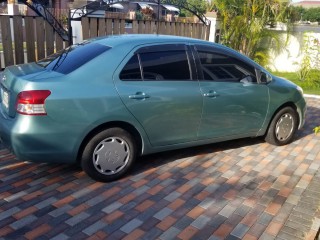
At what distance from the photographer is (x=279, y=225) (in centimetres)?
337

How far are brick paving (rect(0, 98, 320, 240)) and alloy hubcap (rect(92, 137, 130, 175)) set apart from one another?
171 mm

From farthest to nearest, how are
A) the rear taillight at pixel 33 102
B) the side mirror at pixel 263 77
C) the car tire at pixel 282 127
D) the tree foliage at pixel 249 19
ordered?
the tree foliage at pixel 249 19
the car tire at pixel 282 127
the side mirror at pixel 263 77
the rear taillight at pixel 33 102

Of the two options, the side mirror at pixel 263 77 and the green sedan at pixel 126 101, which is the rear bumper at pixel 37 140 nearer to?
the green sedan at pixel 126 101

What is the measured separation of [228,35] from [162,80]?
315 inches

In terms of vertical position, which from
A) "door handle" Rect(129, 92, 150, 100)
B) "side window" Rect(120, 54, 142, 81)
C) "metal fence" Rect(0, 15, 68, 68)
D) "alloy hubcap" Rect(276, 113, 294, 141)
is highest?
"metal fence" Rect(0, 15, 68, 68)

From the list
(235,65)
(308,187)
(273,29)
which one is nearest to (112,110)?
(235,65)

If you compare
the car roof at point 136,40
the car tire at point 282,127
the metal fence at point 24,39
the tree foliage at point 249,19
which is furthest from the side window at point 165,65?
the tree foliage at point 249,19

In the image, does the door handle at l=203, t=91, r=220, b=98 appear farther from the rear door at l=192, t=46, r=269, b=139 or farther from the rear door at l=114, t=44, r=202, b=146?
the rear door at l=114, t=44, r=202, b=146

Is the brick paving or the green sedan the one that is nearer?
the brick paving

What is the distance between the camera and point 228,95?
15.3 feet

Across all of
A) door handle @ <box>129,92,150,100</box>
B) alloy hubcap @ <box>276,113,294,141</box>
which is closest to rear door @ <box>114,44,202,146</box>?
door handle @ <box>129,92,150,100</box>

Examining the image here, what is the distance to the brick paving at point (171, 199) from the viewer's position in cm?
320

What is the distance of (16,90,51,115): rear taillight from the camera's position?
11.4 feet

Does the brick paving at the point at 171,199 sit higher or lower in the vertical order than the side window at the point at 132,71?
lower
